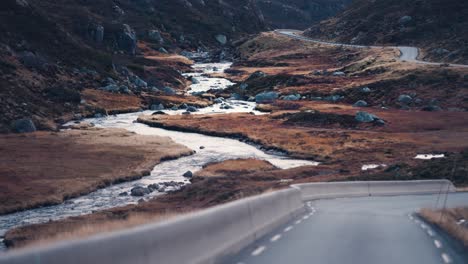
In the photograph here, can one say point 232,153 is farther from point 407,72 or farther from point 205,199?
point 407,72

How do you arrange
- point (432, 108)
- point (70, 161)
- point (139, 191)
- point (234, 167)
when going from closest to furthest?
point (139, 191), point (70, 161), point (234, 167), point (432, 108)

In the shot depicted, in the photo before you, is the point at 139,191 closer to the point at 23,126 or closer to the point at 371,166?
the point at 371,166

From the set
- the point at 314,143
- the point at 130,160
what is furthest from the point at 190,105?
the point at 130,160

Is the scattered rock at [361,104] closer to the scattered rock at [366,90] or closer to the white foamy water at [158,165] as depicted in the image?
the scattered rock at [366,90]

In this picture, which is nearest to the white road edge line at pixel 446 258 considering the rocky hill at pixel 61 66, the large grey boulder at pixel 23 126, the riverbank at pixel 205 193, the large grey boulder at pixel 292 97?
the riverbank at pixel 205 193

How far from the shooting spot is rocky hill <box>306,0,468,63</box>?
13738 centimetres

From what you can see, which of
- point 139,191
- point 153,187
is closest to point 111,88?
point 153,187

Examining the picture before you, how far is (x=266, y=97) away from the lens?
122188 mm

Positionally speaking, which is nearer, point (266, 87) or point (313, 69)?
point (266, 87)

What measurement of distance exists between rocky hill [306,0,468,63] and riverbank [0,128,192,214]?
80900mm

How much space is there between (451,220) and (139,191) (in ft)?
82.8

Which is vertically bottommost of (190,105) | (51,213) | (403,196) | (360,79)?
(51,213)

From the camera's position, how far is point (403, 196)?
3788 centimetres

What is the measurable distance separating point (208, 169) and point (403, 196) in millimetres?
19673
